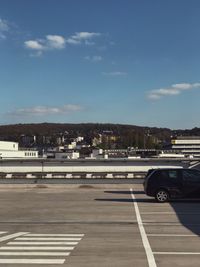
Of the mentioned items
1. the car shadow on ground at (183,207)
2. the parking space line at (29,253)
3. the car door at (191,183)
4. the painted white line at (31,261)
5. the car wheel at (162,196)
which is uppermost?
the car door at (191,183)

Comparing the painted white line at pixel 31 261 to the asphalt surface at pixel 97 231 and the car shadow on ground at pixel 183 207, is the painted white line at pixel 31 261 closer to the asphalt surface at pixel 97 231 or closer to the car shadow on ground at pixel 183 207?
the asphalt surface at pixel 97 231

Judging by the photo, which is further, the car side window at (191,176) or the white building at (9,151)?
the white building at (9,151)

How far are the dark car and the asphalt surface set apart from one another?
0.43 m

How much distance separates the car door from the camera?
78.7 ft

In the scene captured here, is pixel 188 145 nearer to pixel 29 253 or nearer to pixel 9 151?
pixel 9 151

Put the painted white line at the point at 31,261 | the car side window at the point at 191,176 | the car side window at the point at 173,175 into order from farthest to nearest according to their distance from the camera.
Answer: the car side window at the point at 173,175 → the car side window at the point at 191,176 → the painted white line at the point at 31,261

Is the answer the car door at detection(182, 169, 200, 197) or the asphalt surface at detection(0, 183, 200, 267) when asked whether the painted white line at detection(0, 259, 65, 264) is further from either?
the car door at detection(182, 169, 200, 197)

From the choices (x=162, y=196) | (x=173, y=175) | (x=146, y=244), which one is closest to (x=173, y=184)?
(x=173, y=175)

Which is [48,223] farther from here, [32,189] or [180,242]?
[32,189]

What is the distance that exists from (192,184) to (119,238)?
456 inches

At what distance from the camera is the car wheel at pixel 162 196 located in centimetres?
2386

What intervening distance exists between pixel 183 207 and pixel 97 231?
7791mm

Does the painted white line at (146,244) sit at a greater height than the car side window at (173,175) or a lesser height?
lesser

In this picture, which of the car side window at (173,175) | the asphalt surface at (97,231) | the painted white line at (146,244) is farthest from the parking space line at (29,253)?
the car side window at (173,175)
